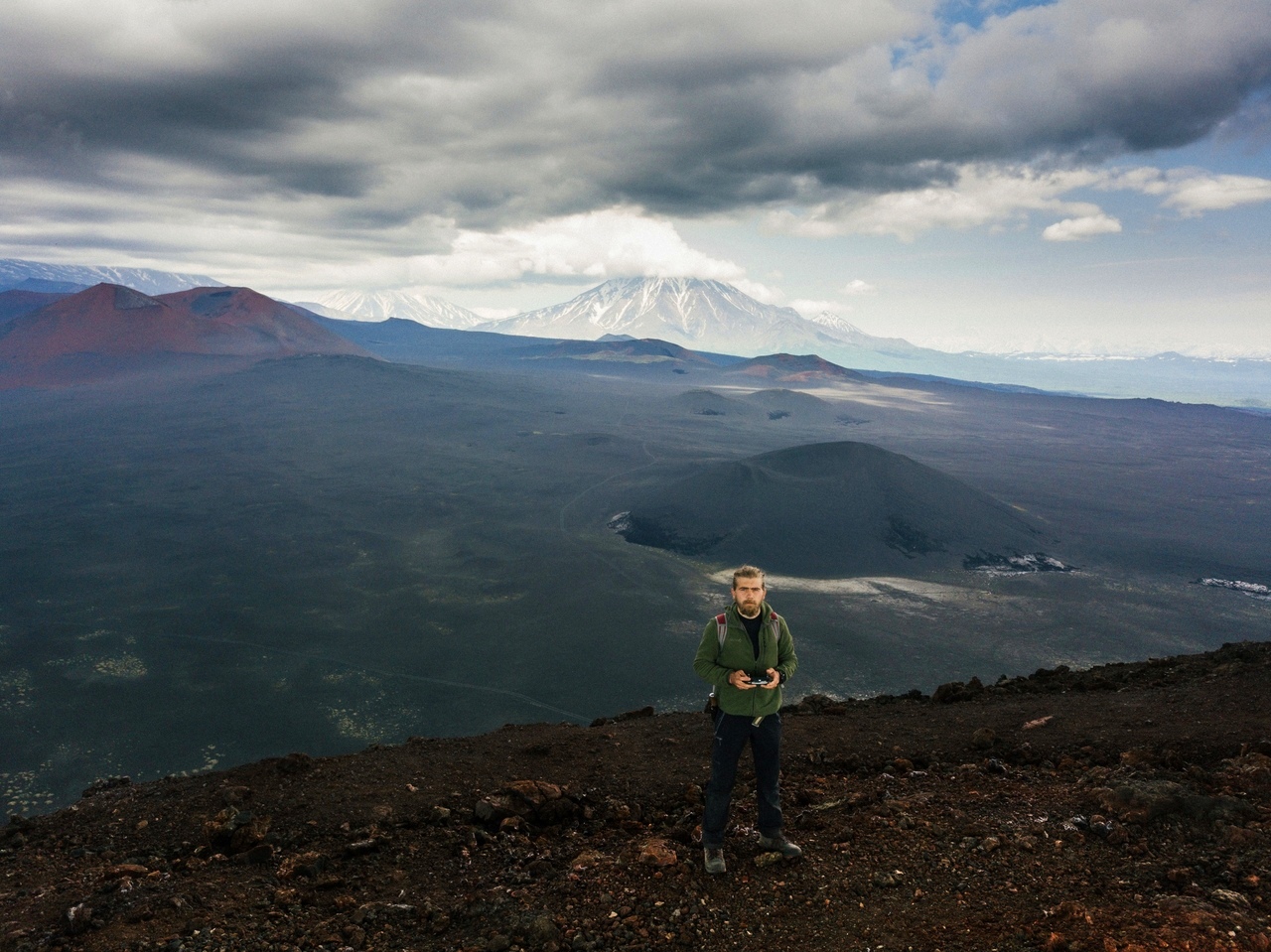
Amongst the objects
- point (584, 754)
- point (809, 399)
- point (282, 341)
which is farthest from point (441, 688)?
point (282, 341)

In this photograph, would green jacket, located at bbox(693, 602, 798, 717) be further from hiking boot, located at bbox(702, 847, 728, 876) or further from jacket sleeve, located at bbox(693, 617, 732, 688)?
hiking boot, located at bbox(702, 847, 728, 876)

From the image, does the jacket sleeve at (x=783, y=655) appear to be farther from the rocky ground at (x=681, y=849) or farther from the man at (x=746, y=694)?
the rocky ground at (x=681, y=849)

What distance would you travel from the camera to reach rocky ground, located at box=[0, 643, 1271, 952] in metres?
4.69

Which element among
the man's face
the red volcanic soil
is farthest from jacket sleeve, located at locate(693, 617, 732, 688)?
the red volcanic soil

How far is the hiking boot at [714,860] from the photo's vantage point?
5.32 m

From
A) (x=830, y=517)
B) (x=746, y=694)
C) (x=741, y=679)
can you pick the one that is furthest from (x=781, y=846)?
(x=830, y=517)

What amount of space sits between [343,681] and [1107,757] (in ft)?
81.9

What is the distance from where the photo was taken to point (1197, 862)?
203 inches

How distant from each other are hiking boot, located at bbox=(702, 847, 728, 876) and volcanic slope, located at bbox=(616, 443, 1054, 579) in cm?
3714

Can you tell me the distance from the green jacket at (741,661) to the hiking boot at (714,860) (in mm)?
1164

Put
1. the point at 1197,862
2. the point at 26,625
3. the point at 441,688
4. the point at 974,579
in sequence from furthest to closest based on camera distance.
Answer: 1. the point at 974,579
2. the point at 26,625
3. the point at 441,688
4. the point at 1197,862

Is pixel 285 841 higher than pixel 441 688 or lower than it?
higher

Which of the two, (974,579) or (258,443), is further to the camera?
(258,443)

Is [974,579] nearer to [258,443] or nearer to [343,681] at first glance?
[343,681]
